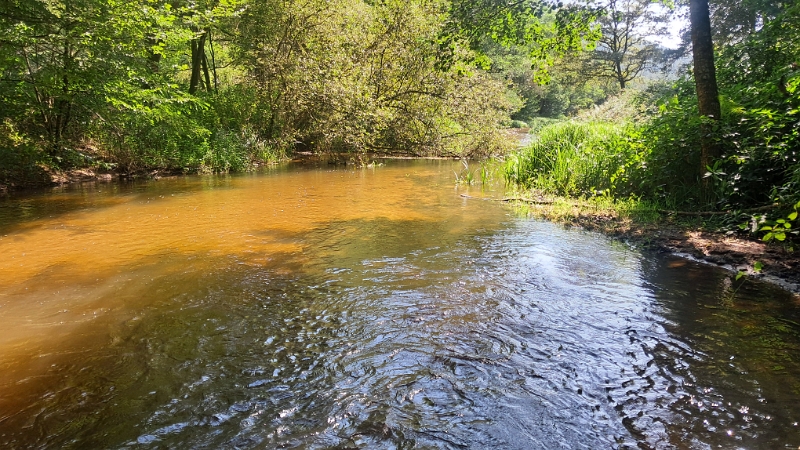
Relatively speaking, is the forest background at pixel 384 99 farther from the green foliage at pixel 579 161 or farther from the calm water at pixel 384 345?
the calm water at pixel 384 345

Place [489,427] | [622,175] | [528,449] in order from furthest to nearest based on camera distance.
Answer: [622,175] → [489,427] → [528,449]

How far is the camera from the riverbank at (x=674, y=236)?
16.2 ft

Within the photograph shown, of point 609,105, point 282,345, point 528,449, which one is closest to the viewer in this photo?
point 528,449

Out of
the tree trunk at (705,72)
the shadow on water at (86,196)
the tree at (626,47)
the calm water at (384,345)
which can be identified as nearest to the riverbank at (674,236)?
the calm water at (384,345)

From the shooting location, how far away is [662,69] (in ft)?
97.7

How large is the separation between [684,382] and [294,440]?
97.1 inches

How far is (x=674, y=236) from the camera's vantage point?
20.5 ft

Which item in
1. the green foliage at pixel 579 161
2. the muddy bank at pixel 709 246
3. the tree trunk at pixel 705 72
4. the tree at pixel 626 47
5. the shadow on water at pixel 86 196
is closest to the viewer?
the muddy bank at pixel 709 246

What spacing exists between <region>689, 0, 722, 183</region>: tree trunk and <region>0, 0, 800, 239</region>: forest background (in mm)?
46

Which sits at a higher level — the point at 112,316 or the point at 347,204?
the point at 347,204

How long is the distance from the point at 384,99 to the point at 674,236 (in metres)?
14.3

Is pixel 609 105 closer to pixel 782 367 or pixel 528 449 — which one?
pixel 782 367

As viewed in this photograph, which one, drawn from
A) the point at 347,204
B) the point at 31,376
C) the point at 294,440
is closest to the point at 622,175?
the point at 347,204

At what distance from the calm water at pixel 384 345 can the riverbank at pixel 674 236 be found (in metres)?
0.32
